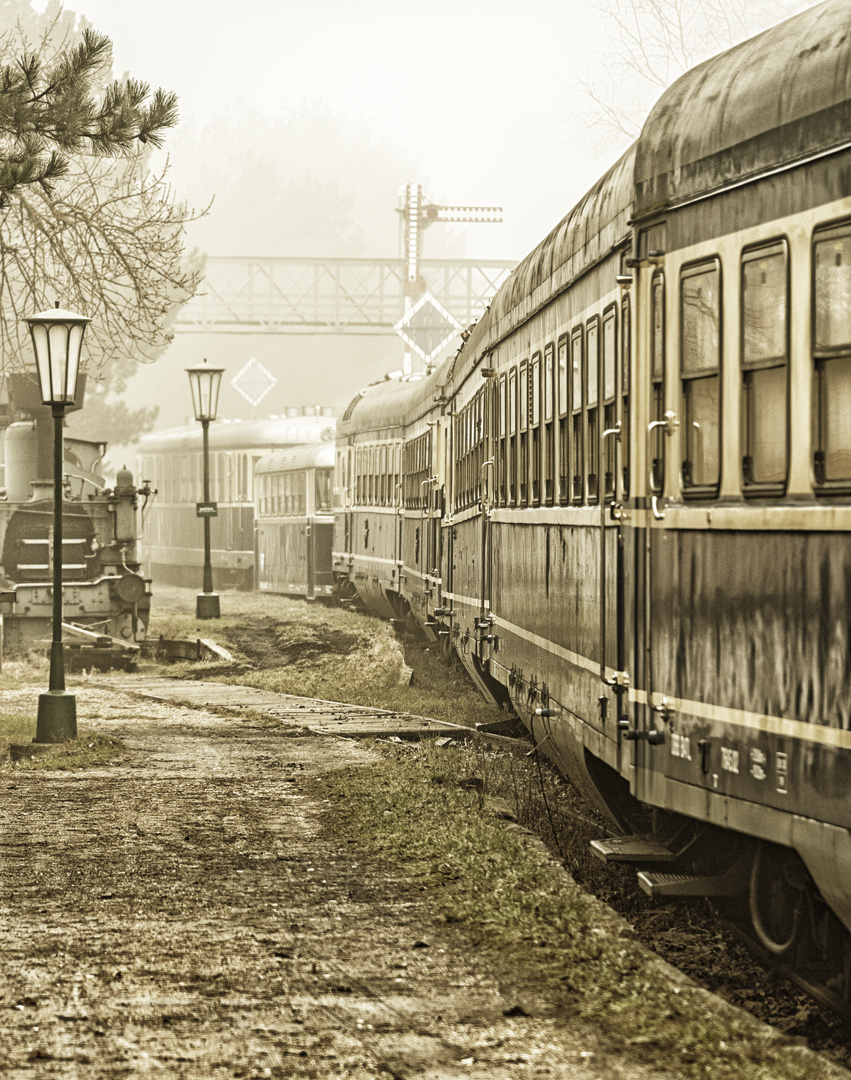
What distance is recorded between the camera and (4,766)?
38.2 feet

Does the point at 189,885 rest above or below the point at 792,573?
below

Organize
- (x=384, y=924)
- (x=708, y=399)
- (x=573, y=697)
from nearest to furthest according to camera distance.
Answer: (x=708, y=399) < (x=384, y=924) < (x=573, y=697)

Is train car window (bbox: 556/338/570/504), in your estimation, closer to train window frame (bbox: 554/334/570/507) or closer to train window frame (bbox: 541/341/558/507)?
train window frame (bbox: 554/334/570/507)

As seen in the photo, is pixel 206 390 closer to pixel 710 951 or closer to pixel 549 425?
pixel 549 425

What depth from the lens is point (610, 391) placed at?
725 cm

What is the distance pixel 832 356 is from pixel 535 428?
15.3ft

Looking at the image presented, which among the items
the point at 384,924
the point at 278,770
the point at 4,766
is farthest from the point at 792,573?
the point at 4,766

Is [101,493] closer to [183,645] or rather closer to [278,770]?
[183,645]

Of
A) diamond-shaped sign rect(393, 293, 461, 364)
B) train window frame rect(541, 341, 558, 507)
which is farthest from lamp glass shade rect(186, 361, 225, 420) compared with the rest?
train window frame rect(541, 341, 558, 507)

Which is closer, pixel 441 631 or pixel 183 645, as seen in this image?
pixel 441 631

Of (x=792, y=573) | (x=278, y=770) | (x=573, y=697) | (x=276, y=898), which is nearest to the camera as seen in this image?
(x=792, y=573)

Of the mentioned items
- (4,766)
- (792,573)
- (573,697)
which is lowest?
(4,766)

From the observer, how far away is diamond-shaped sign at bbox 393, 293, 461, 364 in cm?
3647

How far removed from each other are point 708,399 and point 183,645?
16.6 meters
